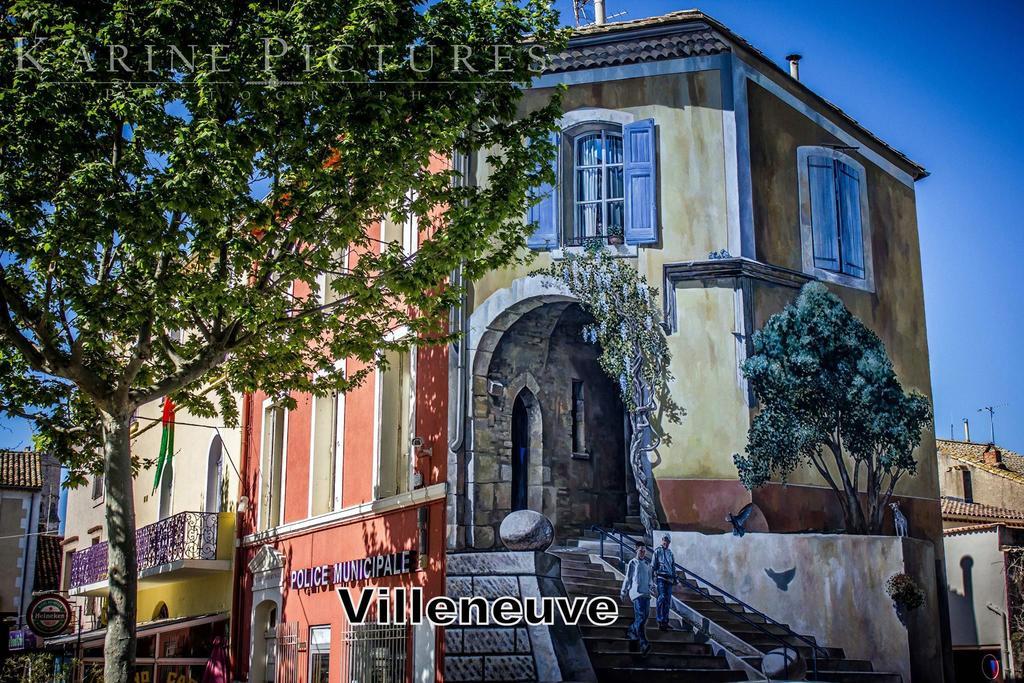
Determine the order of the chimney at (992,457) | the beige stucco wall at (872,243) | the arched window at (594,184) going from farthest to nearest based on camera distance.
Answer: the chimney at (992,457)
the arched window at (594,184)
the beige stucco wall at (872,243)

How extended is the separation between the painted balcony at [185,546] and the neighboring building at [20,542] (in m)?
14.5

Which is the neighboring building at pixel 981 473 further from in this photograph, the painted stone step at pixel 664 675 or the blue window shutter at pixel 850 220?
the painted stone step at pixel 664 675

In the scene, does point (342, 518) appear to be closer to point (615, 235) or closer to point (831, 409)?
point (615, 235)

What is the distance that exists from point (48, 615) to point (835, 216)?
15.5 meters

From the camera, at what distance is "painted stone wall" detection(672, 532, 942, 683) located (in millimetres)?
12492

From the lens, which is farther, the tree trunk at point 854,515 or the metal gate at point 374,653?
the metal gate at point 374,653

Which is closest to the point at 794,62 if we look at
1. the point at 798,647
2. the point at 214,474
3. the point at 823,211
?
the point at 823,211

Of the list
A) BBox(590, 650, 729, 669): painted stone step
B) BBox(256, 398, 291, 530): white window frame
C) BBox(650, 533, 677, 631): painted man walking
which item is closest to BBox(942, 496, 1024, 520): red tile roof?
BBox(650, 533, 677, 631): painted man walking

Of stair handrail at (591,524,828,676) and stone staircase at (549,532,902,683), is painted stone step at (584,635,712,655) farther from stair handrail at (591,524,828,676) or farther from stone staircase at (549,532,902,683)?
stair handrail at (591,524,828,676)

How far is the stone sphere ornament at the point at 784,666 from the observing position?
12203 mm

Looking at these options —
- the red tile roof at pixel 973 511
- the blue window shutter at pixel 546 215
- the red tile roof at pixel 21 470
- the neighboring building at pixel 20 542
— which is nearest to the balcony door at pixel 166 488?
the neighboring building at pixel 20 542

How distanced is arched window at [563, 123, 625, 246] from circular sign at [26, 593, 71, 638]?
12.6m

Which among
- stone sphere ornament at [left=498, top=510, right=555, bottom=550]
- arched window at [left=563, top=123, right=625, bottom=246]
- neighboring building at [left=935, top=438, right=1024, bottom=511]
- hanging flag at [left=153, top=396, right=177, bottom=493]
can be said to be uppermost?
arched window at [left=563, top=123, right=625, bottom=246]

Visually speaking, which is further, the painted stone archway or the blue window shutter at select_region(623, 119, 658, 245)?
the painted stone archway
